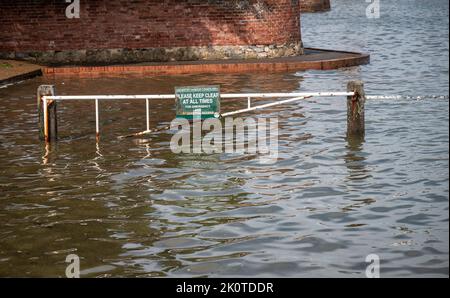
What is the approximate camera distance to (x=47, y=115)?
15.8 m

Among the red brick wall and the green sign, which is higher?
the red brick wall

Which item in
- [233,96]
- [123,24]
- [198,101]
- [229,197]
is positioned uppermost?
[123,24]

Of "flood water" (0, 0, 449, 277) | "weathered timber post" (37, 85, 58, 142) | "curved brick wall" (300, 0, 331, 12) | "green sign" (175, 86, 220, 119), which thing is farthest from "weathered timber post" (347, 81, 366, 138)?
"curved brick wall" (300, 0, 331, 12)

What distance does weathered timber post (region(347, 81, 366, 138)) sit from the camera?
585 inches

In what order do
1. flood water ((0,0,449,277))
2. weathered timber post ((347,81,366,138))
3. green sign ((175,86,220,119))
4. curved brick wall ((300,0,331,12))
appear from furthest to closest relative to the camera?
curved brick wall ((300,0,331,12)), green sign ((175,86,220,119)), weathered timber post ((347,81,366,138)), flood water ((0,0,449,277))

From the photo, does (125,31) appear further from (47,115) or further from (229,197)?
(229,197)

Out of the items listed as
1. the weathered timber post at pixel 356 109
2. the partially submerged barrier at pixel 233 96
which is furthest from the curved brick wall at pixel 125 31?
the weathered timber post at pixel 356 109

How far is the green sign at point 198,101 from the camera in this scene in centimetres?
1517

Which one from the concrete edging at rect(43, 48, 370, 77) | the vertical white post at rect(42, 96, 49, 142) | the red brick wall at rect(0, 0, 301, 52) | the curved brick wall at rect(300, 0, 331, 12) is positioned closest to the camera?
the vertical white post at rect(42, 96, 49, 142)

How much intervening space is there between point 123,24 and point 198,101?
41.9ft

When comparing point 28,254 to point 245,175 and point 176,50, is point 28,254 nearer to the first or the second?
point 245,175

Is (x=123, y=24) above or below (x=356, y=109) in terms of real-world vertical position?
above

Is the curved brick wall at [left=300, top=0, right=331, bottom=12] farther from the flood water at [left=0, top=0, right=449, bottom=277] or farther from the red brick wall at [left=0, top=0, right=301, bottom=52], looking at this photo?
the flood water at [left=0, top=0, right=449, bottom=277]

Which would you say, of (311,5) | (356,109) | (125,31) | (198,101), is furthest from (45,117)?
(311,5)
